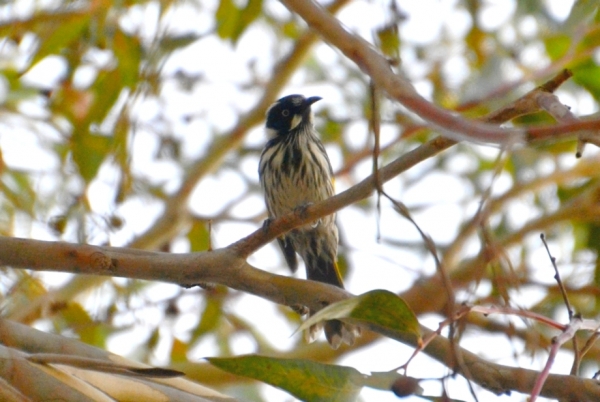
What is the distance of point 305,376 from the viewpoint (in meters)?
1.96

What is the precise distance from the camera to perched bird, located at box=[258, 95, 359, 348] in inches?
176

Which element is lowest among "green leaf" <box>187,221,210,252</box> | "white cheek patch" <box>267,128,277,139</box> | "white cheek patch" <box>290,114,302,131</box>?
"green leaf" <box>187,221,210,252</box>

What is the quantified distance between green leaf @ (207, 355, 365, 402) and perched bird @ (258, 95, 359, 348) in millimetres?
2375

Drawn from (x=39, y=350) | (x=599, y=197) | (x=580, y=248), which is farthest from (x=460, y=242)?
(x=39, y=350)

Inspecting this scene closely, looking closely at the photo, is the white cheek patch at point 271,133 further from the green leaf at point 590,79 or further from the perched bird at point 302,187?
the green leaf at point 590,79

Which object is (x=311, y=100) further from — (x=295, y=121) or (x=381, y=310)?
(x=381, y=310)

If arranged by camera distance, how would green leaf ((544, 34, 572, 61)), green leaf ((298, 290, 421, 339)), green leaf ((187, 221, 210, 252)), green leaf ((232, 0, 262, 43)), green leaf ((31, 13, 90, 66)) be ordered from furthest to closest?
1. green leaf ((187, 221, 210, 252))
2. green leaf ((544, 34, 572, 61))
3. green leaf ((232, 0, 262, 43))
4. green leaf ((31, 13, 90, 66))
5. green leaf ((298, 290, 421, 339))

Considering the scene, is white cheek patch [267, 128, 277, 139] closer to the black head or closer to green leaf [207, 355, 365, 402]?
the black head

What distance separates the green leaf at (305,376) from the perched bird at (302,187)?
7.79 ft

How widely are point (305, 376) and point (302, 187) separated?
255cm

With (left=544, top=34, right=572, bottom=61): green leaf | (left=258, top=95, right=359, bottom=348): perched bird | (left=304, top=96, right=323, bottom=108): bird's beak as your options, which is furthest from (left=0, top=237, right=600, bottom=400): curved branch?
(left=304, top=96, right=323, bottom=108): bird's beak

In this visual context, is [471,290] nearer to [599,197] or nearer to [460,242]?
[599,197]

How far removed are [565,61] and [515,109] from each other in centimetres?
167

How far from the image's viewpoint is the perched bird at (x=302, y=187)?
447cm
